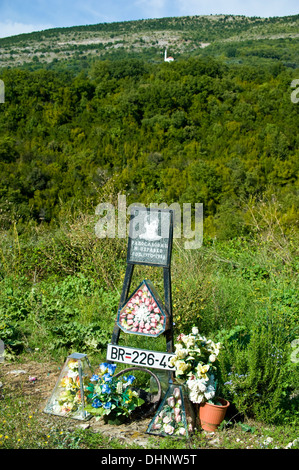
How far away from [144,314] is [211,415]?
0.75 meters

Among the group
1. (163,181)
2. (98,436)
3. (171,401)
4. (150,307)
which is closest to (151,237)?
(150,307)

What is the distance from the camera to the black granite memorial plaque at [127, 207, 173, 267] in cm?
292

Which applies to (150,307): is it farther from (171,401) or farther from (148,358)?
(171,401)

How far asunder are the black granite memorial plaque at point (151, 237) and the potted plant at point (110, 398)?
2.45ft

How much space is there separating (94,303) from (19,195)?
16588 millimetres

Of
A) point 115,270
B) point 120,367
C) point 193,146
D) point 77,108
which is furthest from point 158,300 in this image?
point 77,108

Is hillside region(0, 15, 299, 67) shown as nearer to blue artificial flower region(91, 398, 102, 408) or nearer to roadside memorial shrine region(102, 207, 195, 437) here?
roadside memorial shrine region(102, 207, 195, 437)

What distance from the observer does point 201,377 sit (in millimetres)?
2678

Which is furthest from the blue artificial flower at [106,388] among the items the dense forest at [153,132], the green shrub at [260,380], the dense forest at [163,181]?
the dense forest at [153,132]

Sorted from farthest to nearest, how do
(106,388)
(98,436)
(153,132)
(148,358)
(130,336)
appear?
(153,132), (130,336), (148,358), (106,388), (98,436)

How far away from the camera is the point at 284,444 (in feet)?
8.45

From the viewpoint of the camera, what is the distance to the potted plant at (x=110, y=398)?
8.88 feet

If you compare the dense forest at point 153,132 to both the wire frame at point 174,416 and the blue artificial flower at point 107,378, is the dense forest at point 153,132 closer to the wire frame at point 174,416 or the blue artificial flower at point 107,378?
the wire frame at point 174,416
